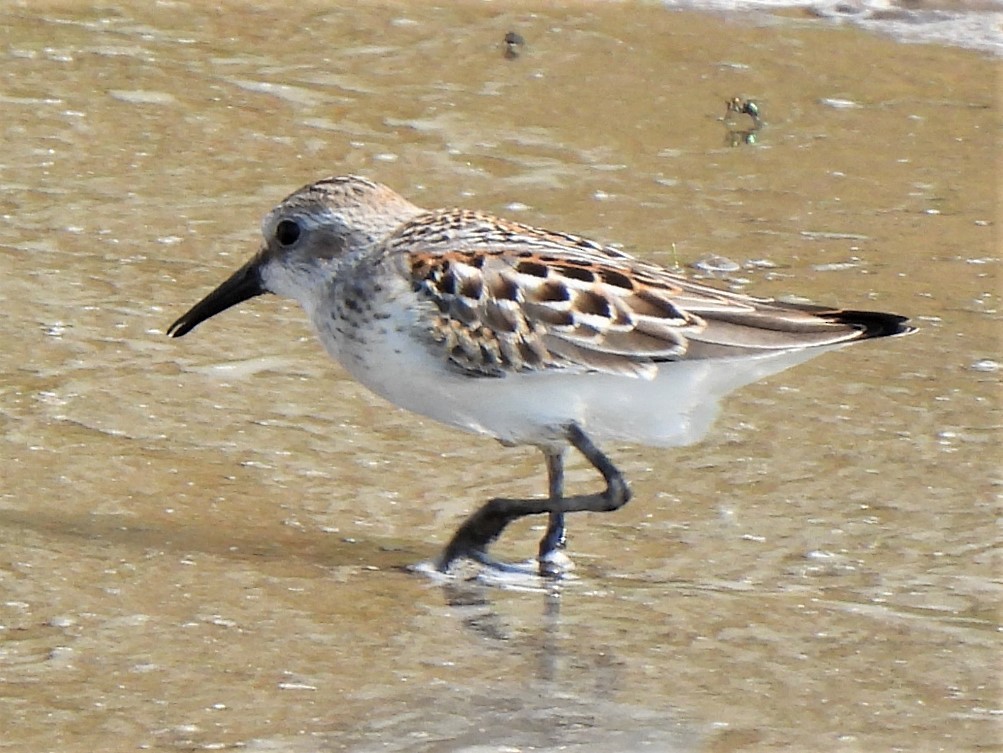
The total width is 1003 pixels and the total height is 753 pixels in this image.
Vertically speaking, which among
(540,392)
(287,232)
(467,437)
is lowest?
(467,437)

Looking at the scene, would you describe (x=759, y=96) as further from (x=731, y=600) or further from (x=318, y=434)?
(x=731, y=600)

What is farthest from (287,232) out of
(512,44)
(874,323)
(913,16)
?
(913,16)

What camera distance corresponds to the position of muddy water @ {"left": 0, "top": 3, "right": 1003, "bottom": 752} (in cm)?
471

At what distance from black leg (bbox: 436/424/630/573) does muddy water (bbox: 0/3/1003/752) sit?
0.15 meters

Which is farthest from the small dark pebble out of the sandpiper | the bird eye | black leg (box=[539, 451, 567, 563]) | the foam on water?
black leg (box=[539, 451, 567, 563])

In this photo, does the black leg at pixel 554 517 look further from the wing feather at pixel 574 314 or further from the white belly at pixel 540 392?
the wing feather at pixel 574 314

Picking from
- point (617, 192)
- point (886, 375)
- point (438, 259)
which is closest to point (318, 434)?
point (438, 259)

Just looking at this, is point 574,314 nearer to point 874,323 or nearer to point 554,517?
point 554,517

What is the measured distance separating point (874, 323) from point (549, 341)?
0.90m

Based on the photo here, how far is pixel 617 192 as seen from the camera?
28.3ft

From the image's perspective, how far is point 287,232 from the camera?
609 centimetres

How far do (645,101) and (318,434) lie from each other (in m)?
3.91

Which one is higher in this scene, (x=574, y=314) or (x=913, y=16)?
(x=913, y=16)

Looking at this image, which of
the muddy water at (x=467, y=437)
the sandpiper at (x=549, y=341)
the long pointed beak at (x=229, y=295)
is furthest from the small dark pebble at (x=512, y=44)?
the sandpiper at (x=549, y=341)
